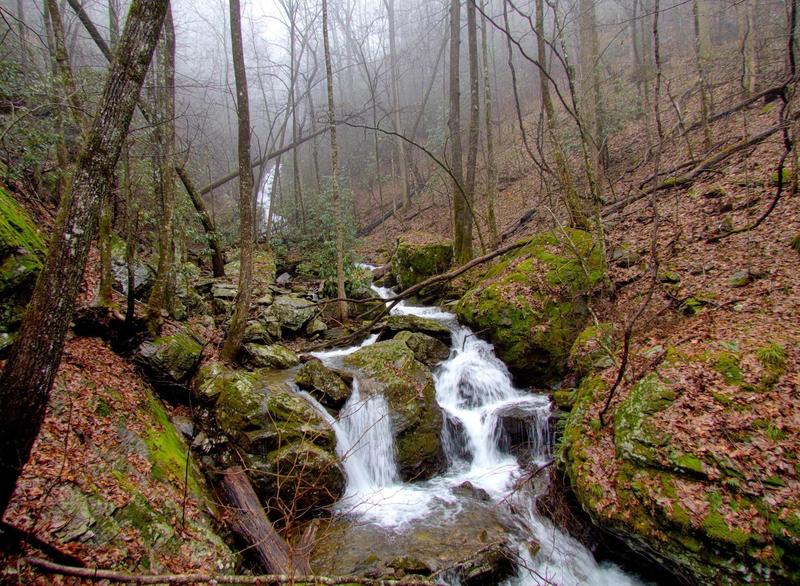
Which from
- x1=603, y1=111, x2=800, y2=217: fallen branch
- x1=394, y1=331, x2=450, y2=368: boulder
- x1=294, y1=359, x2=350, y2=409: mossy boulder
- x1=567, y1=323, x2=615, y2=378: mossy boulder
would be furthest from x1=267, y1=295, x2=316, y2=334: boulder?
x1=603, y1=111, x2=800, y2=217: fallen branch

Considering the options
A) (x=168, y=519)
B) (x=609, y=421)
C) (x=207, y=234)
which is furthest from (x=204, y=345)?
(x=609, y=421)

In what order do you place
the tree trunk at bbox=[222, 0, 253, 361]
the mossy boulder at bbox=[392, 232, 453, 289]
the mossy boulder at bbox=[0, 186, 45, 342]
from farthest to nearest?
1. the mossy boulder at bbox=[392, 232, 453, 289]
2. the tree trunk at bbox=[222, 0, 253, 361]
3. the mossy boulder at bbox=[0, 186, 45, 342]

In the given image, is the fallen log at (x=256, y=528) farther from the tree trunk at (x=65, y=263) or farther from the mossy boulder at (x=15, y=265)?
the mossy boulder at (x=15, y=265)

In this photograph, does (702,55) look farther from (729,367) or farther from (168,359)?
(168,359)

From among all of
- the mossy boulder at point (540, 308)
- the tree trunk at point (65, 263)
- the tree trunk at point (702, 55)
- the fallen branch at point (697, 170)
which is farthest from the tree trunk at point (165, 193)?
the tree trunk at point (702, 55)

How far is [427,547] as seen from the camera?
16.5ft

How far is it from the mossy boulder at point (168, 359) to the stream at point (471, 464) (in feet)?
7.35

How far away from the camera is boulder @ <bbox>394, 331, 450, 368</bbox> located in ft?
28.7

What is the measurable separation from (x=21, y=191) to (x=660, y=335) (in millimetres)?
12137

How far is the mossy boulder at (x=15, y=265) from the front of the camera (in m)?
4.77

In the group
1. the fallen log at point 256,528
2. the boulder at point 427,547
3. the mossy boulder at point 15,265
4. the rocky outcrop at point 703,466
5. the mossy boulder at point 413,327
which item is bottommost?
the boulder at point 427,547

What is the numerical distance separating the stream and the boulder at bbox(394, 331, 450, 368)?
194 mm

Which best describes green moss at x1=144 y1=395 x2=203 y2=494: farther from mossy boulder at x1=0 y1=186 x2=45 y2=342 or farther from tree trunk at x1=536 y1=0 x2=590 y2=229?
tree trunk at x1=536 y1=0 x2=590 y2=229

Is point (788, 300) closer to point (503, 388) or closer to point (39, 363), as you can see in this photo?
point (503, 388)
